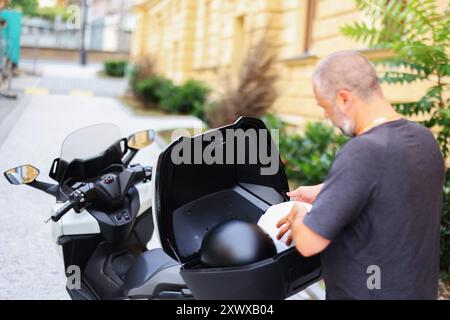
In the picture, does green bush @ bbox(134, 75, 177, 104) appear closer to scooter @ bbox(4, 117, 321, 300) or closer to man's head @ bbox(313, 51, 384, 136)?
scooter @ bbox(4, 117, 321, 300)

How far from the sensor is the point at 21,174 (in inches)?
88.7

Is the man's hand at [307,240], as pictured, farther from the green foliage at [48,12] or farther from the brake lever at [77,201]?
the green foliage at [48,12]

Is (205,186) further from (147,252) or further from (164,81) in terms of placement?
(164,81)

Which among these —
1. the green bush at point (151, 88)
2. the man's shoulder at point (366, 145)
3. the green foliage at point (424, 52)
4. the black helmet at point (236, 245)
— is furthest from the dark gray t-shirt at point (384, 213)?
the green bush at point (151, 88)

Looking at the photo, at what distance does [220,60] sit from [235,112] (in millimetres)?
6262

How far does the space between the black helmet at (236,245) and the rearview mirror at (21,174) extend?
0.93 m

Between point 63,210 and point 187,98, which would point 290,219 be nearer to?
point 63,210

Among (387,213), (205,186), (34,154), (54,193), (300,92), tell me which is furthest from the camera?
(300,92)

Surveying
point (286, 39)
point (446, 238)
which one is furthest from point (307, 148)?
point (286, 39)

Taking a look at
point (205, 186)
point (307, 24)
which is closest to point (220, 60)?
point (307, 24)

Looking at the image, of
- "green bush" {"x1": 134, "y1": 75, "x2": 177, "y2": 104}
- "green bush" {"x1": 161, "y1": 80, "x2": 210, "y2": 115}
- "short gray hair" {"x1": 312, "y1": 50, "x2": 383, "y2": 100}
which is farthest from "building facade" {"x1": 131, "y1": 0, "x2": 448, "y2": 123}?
"short gray hair" {"x1": 312, "y1": 50, "x2": 383, "y2": 100}

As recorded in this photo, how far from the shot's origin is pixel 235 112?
9594 millimetres

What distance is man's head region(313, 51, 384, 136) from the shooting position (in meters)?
1.59

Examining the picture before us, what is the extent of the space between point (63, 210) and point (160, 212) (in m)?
0.50
